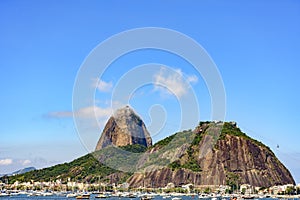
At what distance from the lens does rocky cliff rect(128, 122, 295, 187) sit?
179500 mm

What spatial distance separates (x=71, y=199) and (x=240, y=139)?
84471mm

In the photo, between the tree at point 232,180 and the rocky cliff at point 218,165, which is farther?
the rocky cliff at point 218,165

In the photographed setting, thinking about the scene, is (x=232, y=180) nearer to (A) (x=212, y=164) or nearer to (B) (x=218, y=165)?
(B) (x=218, y=165)

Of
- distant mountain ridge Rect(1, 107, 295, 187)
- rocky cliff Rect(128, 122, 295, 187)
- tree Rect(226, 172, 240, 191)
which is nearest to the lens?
tree Rect(226, 172, 240, 191)

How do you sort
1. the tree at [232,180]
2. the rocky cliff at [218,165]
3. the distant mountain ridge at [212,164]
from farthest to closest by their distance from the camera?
the distant mountain ridge at [212,164], the rocky cliff at [218,165], the tree at [232,180]

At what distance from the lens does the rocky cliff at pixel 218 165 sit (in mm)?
179500

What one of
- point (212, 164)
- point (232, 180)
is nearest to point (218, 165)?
point (212, 164)

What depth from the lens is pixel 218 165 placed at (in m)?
182

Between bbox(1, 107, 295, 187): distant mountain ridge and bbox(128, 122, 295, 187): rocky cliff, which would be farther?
bbox(1, 107, 295, 187): distant mountain ridge

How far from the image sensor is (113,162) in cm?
19025

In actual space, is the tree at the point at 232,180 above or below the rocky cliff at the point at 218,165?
below

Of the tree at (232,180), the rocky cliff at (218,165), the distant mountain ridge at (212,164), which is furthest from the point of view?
the distant mountain ridge at (212,164)

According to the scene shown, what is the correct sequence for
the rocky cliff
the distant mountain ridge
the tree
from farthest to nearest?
1. the distant mountain ridge
2. the rocky cliff
3. the tree

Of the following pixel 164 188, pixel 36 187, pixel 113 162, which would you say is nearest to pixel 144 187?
pixel 164 188
